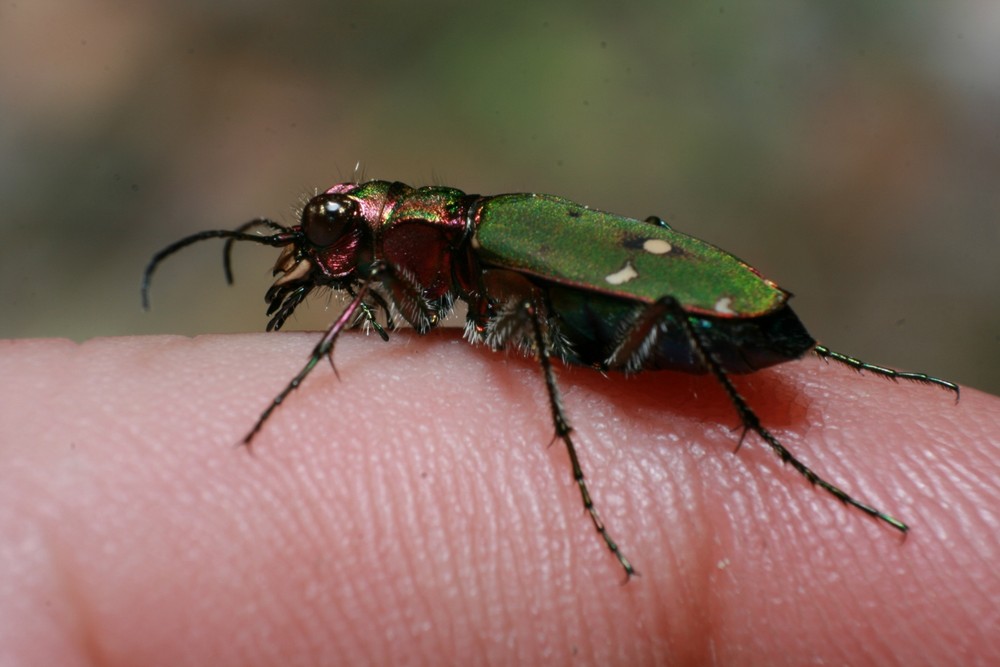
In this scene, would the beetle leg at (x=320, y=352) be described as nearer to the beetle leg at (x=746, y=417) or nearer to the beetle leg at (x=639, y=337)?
the beetle leg at (x=639, y=337)

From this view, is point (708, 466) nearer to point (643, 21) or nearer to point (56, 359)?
point (56, 359)

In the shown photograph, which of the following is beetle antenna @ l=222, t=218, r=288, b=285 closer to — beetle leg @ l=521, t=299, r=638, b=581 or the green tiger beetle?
the green tiger beetle

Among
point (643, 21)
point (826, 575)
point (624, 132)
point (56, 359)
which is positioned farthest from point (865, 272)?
point (56, 359)

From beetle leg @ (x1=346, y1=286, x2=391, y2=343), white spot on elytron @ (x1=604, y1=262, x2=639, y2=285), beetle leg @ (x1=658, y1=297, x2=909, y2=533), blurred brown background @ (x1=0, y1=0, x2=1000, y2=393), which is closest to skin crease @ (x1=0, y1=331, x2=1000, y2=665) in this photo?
beetle leg @ (x1=658, y1=297, x2=909, y2=533)

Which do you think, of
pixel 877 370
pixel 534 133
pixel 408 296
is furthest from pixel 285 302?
pixel 534 133

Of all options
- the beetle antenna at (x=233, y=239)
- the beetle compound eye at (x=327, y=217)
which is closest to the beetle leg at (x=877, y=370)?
the beetle compound eye at (x=327, y=217)
